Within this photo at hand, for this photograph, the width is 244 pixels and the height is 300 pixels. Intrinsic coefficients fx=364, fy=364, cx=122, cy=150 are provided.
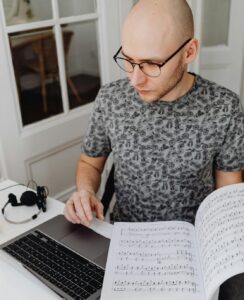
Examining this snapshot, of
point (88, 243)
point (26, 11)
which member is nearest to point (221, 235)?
point (88, 243)

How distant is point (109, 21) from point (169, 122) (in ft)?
2.99

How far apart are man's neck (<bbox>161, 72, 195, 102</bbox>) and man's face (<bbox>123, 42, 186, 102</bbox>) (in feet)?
0.15

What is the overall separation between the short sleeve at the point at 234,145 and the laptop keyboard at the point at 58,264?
546 mm

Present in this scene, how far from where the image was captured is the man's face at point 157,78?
970 millimetres

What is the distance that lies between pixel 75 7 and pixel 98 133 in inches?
31.4

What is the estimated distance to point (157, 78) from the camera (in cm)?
101

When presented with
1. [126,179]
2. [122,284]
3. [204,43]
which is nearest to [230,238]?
[122,284]

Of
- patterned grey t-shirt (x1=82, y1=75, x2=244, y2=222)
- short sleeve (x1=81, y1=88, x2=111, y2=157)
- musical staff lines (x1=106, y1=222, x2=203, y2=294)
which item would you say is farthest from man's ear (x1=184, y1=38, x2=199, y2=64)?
musical staff lines (x1=106, y1=222, x2=203, y2=294)

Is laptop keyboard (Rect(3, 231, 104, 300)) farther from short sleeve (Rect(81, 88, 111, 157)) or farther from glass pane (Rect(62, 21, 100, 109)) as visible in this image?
glass pane (Rect(62, 21, 100, 109))

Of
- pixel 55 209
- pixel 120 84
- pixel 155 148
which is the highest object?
pixel 120 84

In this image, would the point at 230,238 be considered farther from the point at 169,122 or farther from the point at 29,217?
the point at 29,217

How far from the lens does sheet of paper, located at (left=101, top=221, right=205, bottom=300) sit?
73cm

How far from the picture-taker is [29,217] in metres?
1.10

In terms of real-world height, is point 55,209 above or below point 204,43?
below
